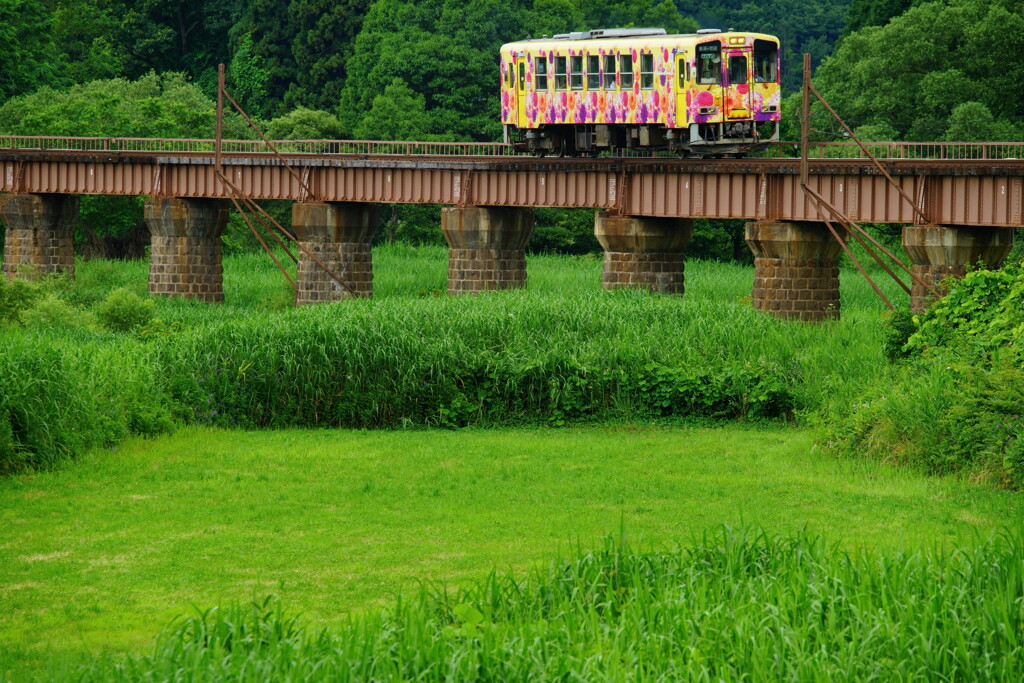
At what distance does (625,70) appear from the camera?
48.3 meters

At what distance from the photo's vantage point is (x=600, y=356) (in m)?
30.6

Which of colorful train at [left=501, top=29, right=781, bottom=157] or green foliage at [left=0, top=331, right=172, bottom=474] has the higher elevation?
colorful train at [left=501, top=29, right=781, bottom=157]

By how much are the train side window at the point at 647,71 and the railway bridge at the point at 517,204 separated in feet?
7.85

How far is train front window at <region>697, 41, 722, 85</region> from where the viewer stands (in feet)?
153

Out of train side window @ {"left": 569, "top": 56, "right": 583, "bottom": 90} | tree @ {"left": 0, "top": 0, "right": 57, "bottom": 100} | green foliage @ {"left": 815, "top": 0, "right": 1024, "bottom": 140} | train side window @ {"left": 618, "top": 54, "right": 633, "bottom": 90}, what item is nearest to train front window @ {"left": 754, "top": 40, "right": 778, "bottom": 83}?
train side window @ {"left": 618, "top": 54, "right": 633, "bottom": 90}

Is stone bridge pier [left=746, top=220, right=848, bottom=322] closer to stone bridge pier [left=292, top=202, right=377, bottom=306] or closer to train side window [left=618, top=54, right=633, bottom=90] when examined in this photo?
train side window [left=618, top=54, right=633, bottom=90]

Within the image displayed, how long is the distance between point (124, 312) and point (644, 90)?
1700cm

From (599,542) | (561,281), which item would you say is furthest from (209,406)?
(561,281)

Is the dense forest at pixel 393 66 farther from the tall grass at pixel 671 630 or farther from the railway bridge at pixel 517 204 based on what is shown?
the tall grass at pixel 671 630

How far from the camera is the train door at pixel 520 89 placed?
51.0 meters

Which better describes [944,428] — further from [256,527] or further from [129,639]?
[129,639]

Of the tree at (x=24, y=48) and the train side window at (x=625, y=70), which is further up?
the tree at (x=24, y=48)

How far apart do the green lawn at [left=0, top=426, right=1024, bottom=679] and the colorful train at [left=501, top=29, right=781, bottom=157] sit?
20341 mm

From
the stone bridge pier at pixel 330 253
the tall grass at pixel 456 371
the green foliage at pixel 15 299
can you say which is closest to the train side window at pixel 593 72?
the stone bridge pier at pixel 330 253
